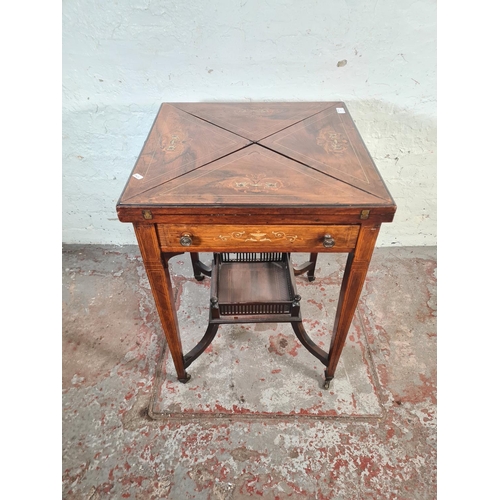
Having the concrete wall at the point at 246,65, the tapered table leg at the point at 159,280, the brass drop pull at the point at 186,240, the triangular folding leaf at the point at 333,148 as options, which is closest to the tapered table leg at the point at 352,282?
the triangular folding leaf at the point at 333,148

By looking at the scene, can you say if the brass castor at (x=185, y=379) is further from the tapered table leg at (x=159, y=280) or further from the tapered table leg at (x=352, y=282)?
the tapered table leg at (x=352, y=282)

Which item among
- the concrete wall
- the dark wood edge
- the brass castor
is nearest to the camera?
the dark wood edge

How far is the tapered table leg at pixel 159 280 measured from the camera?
112cm

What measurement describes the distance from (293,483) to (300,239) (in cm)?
99

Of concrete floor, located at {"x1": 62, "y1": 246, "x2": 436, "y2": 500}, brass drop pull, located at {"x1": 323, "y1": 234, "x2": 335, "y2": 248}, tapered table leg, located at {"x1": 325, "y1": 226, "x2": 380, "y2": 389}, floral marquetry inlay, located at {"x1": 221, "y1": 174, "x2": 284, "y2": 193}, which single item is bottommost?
concrete floor, located at {"x1": 62, "y1": 246, "x2": 436, "y2": 500}

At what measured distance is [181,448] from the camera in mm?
1487

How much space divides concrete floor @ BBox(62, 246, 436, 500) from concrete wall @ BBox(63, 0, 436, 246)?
85 cm

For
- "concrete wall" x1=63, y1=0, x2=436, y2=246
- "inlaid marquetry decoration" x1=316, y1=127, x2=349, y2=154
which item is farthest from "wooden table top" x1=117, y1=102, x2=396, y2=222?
"concrete wall" x1=63, y1=0, x2=436, y2=246

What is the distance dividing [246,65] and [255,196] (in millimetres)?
924

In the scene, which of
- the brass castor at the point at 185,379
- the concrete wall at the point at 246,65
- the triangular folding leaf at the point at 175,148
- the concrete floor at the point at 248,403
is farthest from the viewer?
the brass castor at the point at 185,379

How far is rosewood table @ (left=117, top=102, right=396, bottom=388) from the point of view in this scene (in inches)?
42.2

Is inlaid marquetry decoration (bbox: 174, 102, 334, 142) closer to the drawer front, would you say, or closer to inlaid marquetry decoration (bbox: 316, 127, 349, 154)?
Answer: inlaid marquetry decoration (bbox: 316, 127, 349, 154)

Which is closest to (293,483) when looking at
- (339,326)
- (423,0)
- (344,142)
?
(339,326)

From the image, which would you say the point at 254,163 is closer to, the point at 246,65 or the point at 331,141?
the point at 331,141
